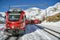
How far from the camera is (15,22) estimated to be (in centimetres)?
2139

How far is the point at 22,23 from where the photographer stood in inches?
851

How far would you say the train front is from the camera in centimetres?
2102

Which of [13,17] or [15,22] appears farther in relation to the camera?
[13,17]

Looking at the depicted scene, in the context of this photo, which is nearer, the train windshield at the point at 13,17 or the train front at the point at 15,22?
the train front at the point at 15,22

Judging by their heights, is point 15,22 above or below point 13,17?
below

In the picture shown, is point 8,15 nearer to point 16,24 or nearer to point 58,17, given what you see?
point 16,24

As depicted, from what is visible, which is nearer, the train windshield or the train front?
the train front

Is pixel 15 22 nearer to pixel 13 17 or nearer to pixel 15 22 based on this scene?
pixel 15 22

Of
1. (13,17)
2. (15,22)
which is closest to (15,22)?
(15,22)

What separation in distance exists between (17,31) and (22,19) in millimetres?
1733

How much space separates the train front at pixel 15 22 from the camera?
68.9ft

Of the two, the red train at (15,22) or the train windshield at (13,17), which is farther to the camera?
the train windshield at (13,17)

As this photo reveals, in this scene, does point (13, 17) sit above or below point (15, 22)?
above

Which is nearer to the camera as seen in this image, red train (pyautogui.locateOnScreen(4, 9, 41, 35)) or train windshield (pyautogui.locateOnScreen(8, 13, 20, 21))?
red train (pyautogui.locateOnScreen(4, 9, 41, 35))
